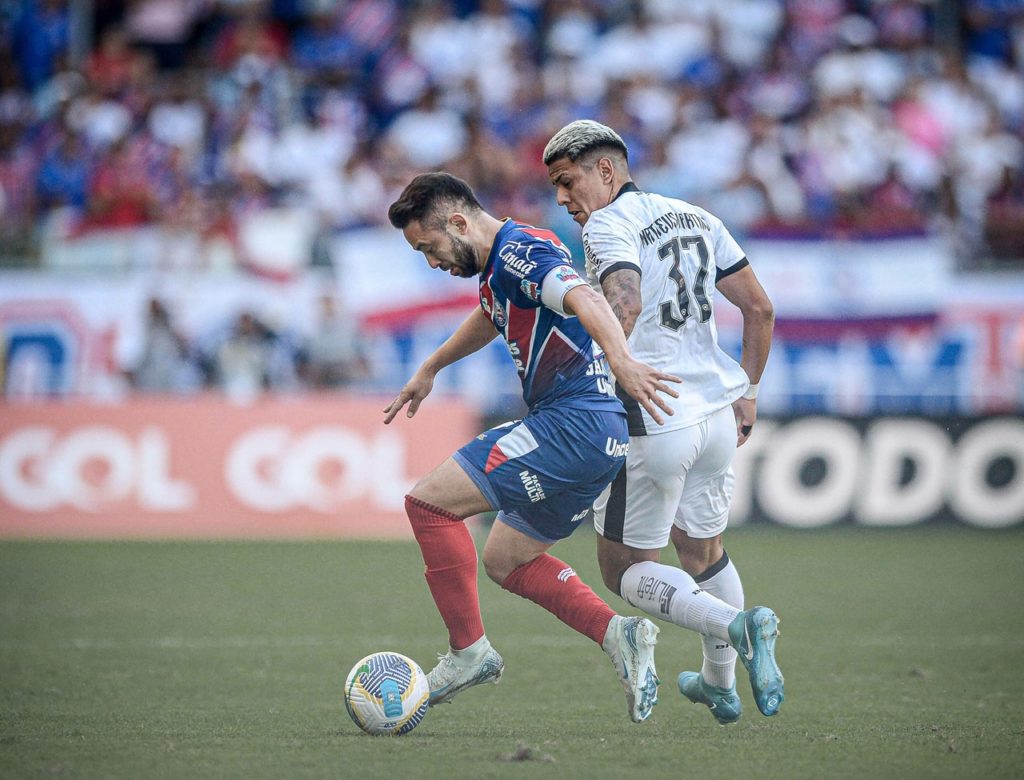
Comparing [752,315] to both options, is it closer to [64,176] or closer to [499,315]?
[499,315]

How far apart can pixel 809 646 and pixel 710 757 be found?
10.3 feet

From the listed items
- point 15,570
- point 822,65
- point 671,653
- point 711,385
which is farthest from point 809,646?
point 822,65

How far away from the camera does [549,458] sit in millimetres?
5625

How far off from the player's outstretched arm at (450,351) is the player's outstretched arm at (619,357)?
3.49ft

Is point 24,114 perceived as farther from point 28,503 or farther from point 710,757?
point 710,757

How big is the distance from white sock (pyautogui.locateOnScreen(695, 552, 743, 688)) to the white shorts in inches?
12.8

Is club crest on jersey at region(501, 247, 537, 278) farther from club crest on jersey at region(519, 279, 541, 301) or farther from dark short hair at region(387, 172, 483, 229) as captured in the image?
dark short hair at region(387, 172, 483, 229)

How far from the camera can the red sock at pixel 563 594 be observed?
5.82 m

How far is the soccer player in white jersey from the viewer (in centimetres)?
580

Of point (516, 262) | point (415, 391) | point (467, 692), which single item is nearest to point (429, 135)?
point (415, 391)

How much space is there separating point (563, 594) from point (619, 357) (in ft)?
4.03

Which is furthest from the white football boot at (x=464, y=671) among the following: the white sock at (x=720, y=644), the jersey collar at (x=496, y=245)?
the jersey collar at (x=496, y=245)

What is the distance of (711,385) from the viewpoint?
5945 millimetres

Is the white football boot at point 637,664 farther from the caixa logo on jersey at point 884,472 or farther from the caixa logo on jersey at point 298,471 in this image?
the caixa logo on jersey at point 298,471
